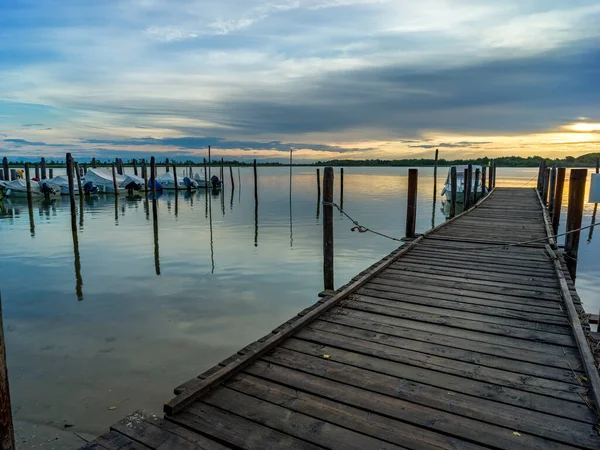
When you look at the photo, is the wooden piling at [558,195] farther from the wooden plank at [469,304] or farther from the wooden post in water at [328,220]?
the wooden post in water at [328,220]

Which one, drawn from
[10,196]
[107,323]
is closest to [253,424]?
[107,323]

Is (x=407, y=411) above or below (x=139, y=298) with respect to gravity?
above

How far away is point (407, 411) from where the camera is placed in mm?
3162

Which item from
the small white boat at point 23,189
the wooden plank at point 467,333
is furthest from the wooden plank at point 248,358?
the small white boat at point 23,189

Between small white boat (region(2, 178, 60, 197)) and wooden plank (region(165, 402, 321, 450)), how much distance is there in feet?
127

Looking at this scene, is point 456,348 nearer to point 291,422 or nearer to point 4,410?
point 291,422

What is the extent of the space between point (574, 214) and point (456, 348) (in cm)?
682

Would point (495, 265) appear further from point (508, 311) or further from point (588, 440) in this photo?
point (588, 440)

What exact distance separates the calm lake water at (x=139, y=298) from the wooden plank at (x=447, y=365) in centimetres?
243

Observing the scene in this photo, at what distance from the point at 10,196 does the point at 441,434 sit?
42315mm

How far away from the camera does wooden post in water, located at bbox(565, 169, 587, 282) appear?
869cm

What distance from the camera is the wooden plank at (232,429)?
2.80 meters

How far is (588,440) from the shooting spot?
2.85 meters

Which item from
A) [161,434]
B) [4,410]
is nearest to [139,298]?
[4,410]
